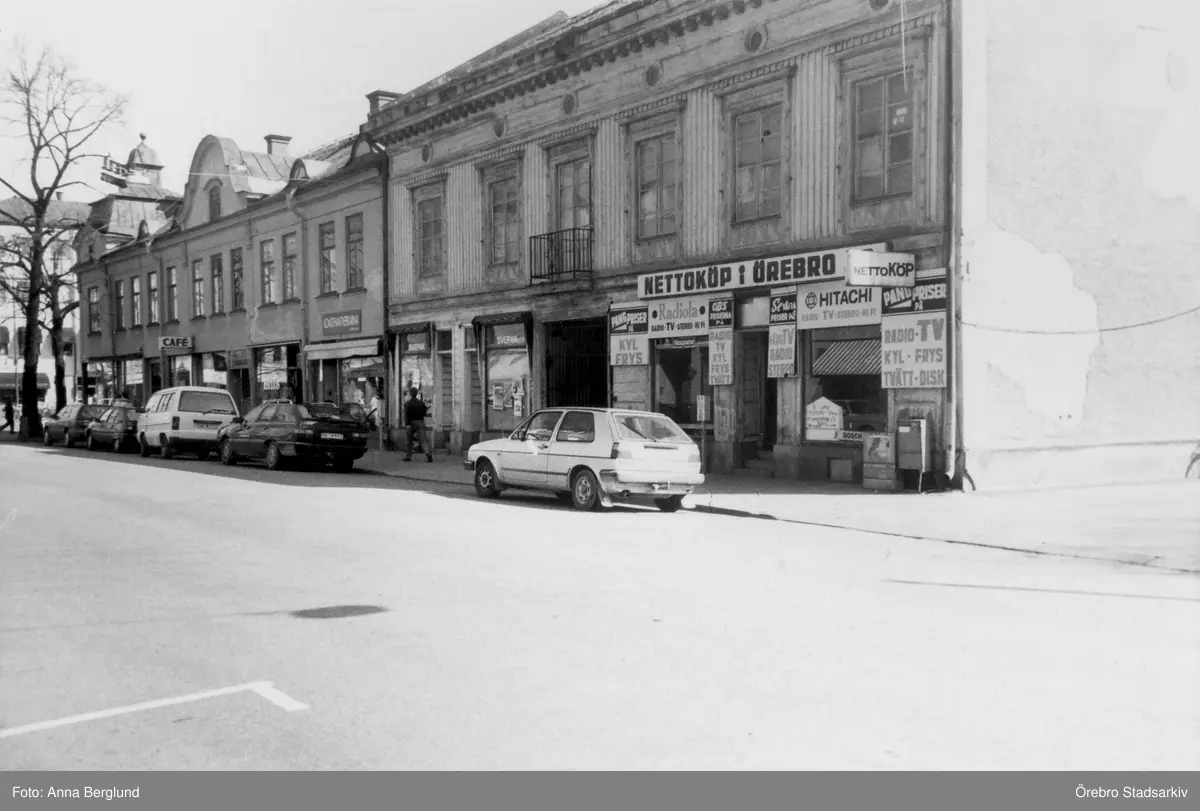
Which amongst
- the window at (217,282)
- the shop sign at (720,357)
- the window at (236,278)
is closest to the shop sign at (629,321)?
the shop sign at (720,357)

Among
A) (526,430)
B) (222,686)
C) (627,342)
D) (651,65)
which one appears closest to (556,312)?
(627,342)

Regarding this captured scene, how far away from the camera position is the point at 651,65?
2233 centimetres

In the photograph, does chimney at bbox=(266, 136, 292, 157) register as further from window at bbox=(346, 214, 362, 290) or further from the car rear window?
the car rear window

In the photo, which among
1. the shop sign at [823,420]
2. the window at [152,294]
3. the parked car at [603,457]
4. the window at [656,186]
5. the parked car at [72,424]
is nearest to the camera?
the parked car at [603,457]

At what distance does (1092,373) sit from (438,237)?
54.1 ft

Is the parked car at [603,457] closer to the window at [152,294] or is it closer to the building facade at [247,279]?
the building facade at [247,279]

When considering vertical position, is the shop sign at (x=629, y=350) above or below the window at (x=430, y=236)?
below

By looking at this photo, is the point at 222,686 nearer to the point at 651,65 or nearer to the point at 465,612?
the point at 465,612

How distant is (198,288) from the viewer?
42125 mm

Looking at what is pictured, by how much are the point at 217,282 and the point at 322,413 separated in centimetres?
1864

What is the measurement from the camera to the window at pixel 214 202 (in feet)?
131

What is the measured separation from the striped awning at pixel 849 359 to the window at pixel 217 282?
1068 inches

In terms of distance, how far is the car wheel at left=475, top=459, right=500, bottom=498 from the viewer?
1719cm

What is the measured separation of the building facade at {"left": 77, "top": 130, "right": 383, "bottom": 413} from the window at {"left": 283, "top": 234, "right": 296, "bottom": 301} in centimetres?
3
